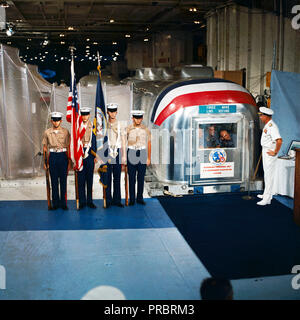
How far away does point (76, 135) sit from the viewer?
7473mm

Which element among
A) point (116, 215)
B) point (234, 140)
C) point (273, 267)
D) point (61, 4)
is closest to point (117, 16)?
point (61, 4)

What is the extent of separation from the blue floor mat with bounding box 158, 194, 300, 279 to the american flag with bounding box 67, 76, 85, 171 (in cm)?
191

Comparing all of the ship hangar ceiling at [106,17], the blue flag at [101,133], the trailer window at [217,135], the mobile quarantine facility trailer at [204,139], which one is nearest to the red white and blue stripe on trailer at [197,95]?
the mobile quarantine facility trailer at [204,139]

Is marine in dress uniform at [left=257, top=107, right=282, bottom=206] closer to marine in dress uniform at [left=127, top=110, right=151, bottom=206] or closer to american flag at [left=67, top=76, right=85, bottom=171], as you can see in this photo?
marine in dress uniform at [left=127, top=110, right=151, bottom=206]

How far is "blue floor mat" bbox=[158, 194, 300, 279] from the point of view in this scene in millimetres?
5426

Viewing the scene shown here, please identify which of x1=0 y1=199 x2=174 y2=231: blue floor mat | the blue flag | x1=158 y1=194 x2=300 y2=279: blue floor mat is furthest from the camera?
the blue flag

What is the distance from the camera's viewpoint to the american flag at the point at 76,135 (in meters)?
7.45

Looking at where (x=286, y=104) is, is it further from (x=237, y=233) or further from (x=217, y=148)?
(x=237, y=233)

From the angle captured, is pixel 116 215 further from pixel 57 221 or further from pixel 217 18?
pixel 217 18

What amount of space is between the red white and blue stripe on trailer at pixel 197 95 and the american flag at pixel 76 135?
6.54 ft

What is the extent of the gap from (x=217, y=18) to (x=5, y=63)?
10.0m

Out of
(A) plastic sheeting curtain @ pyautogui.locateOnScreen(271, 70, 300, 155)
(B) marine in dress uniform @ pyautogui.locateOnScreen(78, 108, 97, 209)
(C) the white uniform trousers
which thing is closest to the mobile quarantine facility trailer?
(A) plastic sheeting curtain @ pyautogui.locateOnScreen(271, 70, 300, 155)

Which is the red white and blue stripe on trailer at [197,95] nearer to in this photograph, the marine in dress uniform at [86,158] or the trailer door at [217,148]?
the trailer door at [217,148]

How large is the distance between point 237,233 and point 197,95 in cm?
322
